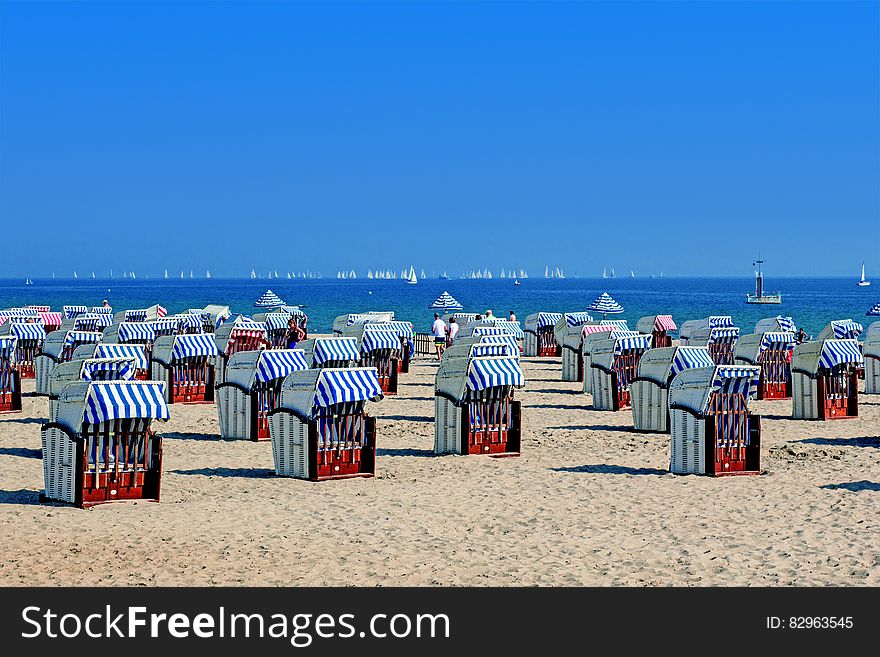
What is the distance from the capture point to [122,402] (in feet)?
39.5

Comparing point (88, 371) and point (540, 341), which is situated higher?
point (540, 341)

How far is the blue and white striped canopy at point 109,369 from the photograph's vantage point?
17.5 m

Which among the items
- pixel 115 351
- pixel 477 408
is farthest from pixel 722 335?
pixel 115 351

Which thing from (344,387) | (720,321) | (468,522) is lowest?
(468,522)

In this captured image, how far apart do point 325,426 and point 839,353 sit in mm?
10161

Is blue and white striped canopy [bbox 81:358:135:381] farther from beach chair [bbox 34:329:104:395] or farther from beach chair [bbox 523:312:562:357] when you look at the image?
beach chair [bbox 523:312:562:357]

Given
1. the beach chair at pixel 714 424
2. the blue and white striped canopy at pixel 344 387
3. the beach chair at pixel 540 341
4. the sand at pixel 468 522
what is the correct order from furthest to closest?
the beach chair at pixel 540 341
the beach chair at pixel 714 424
the blue and white striped canopy at pixel 344 387
the sand at pixel 468 522

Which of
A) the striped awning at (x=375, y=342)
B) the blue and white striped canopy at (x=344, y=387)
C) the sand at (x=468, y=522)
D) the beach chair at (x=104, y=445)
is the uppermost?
the striped awning at (x=375, y=342)

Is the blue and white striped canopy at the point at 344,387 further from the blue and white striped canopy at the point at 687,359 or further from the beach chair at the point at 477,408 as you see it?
the blue and white striped canopy at the point at 687,359

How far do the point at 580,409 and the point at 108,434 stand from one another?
1122 cm

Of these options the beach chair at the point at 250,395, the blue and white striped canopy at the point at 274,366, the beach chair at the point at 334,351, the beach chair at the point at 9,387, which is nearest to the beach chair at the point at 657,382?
the blue and white striped canopy at the point at 274,366

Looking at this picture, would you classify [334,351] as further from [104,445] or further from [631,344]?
[104,445]

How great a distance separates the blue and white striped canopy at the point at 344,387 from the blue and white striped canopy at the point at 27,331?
15458 millimetres

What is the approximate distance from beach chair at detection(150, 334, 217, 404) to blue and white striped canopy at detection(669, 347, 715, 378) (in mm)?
8837
